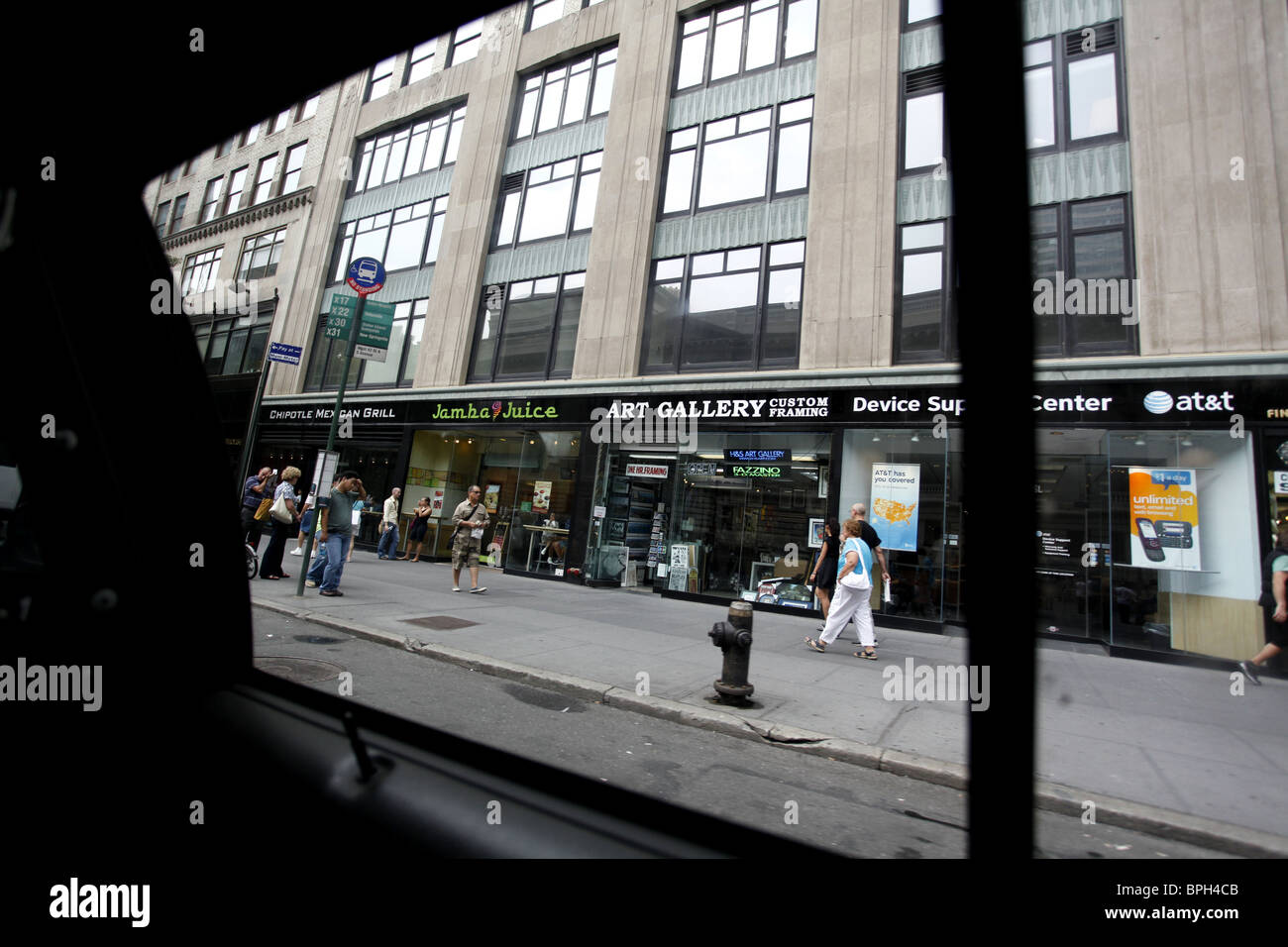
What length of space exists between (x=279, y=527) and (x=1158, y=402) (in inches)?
553

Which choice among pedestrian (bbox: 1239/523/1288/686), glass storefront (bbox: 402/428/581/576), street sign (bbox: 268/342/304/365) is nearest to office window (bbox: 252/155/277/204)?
glass storefront (bbox: 402/428/581/576)

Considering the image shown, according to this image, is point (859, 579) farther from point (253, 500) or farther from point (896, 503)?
point (253, 500)

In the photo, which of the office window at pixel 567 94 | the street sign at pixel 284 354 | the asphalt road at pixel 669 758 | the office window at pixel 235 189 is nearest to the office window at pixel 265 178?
the office window at pixel 235 189

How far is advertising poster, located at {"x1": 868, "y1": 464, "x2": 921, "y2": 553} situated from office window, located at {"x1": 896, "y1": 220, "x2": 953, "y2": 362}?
206 centimetres

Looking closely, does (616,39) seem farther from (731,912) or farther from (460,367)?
(731,912)

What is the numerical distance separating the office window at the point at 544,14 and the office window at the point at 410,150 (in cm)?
329

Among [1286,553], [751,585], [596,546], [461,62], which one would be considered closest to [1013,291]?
[1286,553]

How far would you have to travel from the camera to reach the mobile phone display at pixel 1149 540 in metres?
9.22

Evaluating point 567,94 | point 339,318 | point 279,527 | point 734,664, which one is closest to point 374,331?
point 339,318

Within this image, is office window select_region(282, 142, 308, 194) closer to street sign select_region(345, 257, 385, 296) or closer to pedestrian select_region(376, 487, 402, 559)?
pedestrian select_region(376, 487, 402, 559)

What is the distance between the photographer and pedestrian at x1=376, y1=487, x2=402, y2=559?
1642cm

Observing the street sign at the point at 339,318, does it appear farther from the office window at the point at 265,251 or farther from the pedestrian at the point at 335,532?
the office window at the point at 265,251

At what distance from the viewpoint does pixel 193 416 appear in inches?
68.5

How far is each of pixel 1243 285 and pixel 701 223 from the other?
9.62 meters
